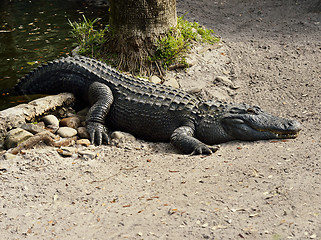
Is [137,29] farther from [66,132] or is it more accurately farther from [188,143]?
[188,143]

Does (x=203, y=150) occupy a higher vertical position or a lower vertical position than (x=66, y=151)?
higher

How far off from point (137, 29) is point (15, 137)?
3509mm

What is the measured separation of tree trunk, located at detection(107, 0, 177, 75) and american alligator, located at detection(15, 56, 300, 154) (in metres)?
1.29

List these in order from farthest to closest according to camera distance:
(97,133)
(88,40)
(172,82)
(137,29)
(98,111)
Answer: (88,40)
(137,29)
(172,82)
(98,111)
(97,133)

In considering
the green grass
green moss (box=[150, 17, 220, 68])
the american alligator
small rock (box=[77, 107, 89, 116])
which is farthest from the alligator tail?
green moss (box=[150, 17, 220, 68])

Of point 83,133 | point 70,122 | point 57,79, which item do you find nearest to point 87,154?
point 83,133

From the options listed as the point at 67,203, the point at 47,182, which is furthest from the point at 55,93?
the point at 67,203

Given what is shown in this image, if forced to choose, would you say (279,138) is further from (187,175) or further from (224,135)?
(187,175)

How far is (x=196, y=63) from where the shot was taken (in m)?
7.93

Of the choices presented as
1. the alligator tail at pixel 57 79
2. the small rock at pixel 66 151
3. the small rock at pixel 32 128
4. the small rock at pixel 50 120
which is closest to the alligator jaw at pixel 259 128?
the small rock at pixel 66 151

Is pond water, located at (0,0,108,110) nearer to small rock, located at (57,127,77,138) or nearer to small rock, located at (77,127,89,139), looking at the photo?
small rock, located at (57,127,77,138)

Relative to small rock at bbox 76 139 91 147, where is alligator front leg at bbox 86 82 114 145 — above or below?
above

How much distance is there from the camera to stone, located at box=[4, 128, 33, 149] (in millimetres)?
5086

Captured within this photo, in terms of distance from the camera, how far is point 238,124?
5465 millimetres
